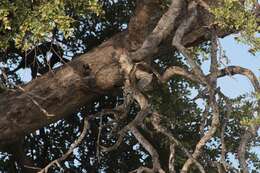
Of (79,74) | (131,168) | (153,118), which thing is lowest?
(153,118)

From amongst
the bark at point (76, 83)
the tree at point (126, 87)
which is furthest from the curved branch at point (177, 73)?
the bark at point (76, 83)

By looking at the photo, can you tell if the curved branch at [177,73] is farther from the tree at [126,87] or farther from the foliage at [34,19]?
the foliage at [34,19]

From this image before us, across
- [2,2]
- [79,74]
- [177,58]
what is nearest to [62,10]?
[2,2]

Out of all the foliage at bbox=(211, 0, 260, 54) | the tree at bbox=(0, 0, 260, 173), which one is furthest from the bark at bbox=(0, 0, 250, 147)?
the foliage at bbox=(211, 0, 260, 54)

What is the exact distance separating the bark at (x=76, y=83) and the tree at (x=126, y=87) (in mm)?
17

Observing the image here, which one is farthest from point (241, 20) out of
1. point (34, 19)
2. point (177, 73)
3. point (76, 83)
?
point (76, 83)

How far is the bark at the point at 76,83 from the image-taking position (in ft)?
39.1

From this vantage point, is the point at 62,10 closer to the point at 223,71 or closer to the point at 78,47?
the point at 223,71

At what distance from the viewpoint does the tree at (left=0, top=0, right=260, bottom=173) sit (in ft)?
32.2

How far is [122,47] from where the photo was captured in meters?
12.3

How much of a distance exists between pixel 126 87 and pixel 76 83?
1.58 metres

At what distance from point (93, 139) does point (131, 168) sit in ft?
3.66

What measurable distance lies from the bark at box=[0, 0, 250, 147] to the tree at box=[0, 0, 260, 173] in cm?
2

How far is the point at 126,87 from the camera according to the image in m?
10.7
